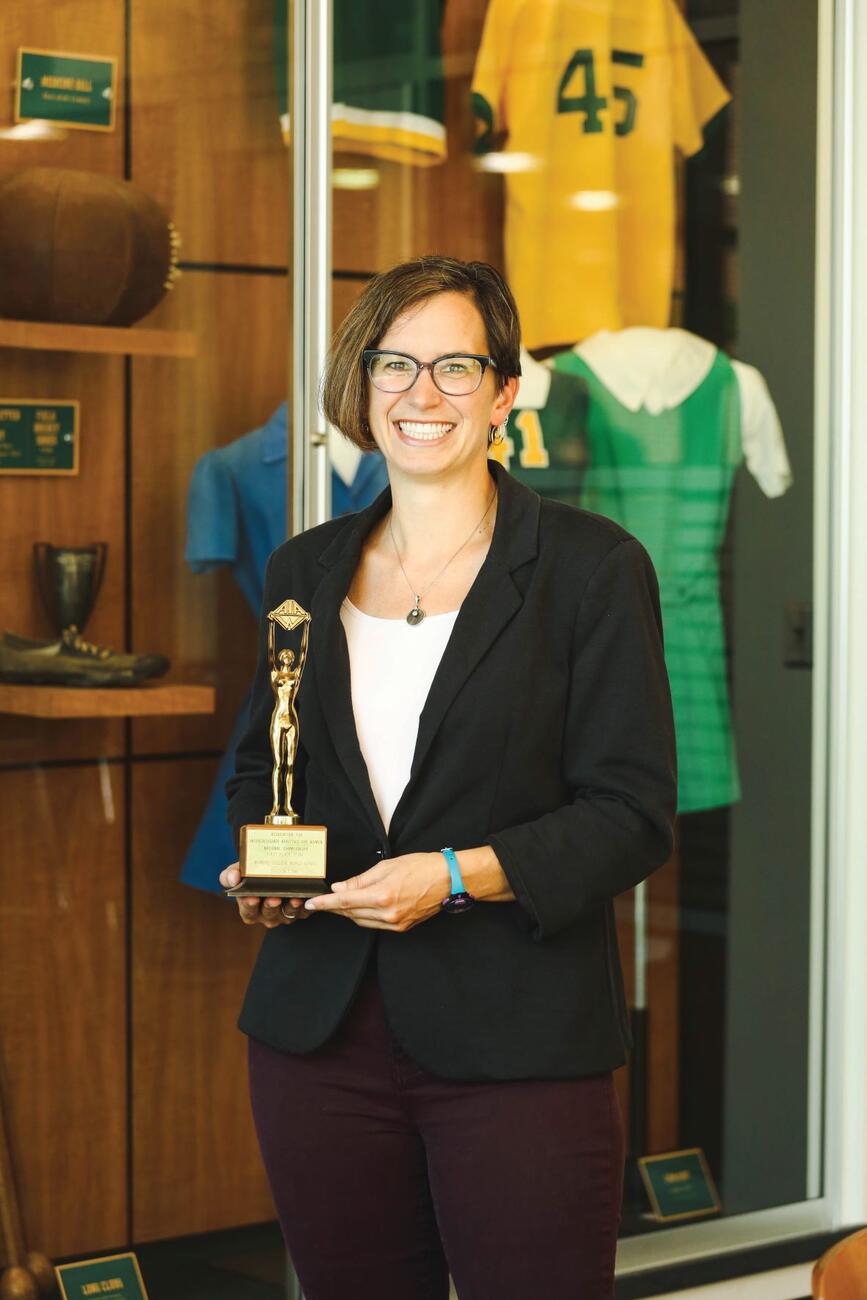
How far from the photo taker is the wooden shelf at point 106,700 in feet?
8.29

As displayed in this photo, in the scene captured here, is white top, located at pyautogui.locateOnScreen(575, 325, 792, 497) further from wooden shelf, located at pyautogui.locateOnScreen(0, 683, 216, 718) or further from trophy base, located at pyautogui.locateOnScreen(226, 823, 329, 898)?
trophy base, located at pyautogui.locateOnScreen(226, 823, 329, 898)

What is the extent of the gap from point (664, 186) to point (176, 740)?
1344 millimetres

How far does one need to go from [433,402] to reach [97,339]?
1.08 meters

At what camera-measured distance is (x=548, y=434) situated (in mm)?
2924

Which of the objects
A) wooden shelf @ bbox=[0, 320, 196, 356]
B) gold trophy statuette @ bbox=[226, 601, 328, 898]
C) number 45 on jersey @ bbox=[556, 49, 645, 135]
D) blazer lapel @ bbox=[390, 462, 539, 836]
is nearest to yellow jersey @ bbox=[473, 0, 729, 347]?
number 45 on jersey @ bbox=[556, 49, 645, 135]

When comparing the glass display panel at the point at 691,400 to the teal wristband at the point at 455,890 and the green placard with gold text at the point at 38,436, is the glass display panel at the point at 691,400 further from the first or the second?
the teal wristband at the point at 455,890

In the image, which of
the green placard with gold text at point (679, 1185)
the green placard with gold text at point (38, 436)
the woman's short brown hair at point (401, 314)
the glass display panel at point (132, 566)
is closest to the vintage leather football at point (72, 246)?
the glass display panel at point (132, 566)

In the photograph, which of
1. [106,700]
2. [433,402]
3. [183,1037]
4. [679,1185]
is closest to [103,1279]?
[183,1037]

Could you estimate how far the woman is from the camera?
63.4 inches

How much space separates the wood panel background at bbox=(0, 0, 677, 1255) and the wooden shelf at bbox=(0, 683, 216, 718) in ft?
0.09

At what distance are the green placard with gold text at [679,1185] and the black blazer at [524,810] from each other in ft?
5.09

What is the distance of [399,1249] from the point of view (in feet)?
5.53

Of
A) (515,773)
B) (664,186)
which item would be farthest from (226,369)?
(515,773)

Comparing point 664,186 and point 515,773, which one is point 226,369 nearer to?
point 664,186
